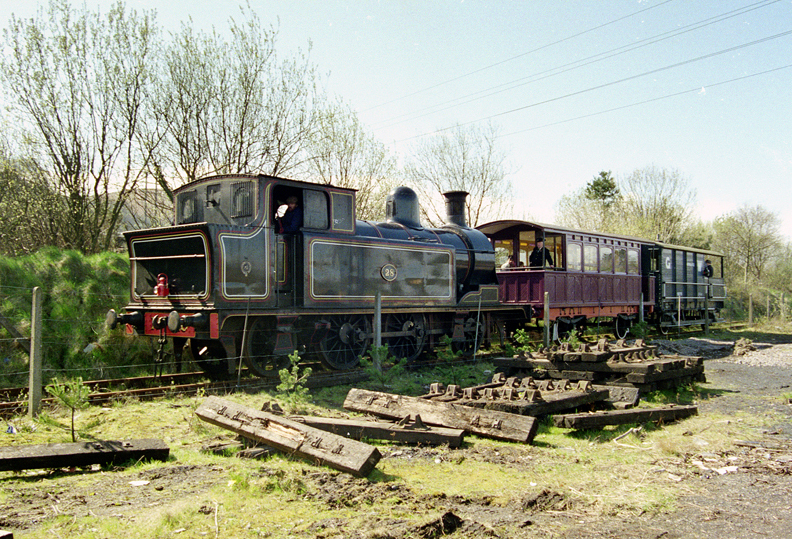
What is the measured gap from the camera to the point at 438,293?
Answer: 11938 mm

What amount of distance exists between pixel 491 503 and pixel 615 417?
2.62m

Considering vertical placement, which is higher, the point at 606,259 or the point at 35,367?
the point at 606,259

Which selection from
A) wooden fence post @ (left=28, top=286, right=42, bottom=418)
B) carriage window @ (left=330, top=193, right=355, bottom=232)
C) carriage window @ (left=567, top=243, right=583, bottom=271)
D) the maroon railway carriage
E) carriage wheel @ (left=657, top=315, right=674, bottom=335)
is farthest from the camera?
carriage wheel @ (left=657, top=315, right=674, bottom=335)

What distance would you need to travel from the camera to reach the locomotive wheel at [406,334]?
11.4 metres

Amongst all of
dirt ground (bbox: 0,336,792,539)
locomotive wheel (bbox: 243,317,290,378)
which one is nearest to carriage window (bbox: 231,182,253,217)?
locomotive wheel (bbox: 243,317,290,378)

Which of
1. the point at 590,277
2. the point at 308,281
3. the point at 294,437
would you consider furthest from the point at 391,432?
the point at 590,277

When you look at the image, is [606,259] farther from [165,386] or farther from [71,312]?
[71,312]

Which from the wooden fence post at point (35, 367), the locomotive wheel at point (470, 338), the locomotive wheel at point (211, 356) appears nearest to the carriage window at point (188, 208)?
the locomotive wheel at point (211, 356)

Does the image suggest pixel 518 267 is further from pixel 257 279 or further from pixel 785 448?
pixel 785 448

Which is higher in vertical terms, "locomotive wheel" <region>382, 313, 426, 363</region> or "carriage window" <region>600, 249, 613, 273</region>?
"carriage window" <region>600, 249, 613, 273</region>

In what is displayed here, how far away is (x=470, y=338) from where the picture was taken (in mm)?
13180

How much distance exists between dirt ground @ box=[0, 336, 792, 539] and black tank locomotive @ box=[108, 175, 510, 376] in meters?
3.74

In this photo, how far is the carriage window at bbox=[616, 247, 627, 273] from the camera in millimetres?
17562

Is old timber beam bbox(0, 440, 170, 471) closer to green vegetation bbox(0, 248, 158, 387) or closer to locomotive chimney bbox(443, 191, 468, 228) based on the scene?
green vegetation bbox(0, 248, 158, 387)
